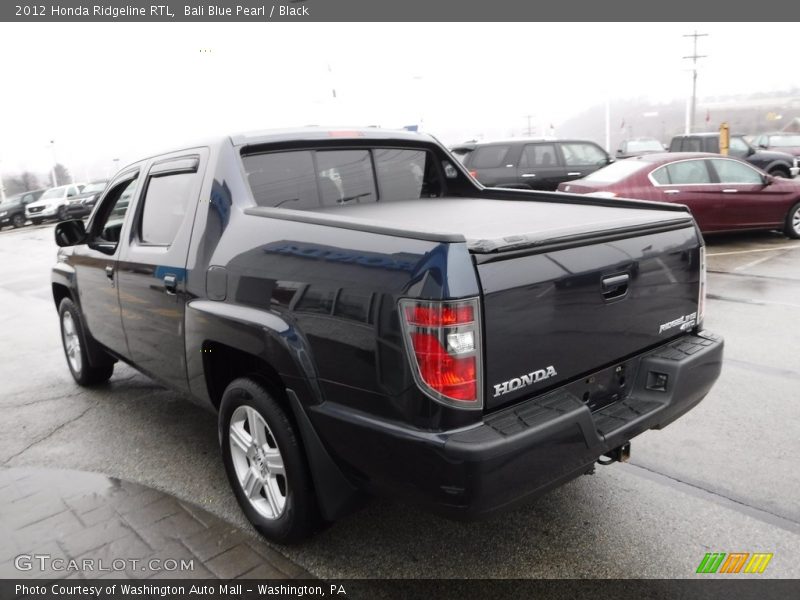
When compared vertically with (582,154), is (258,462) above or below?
below

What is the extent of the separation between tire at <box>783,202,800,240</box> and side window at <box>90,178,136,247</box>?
10.8m

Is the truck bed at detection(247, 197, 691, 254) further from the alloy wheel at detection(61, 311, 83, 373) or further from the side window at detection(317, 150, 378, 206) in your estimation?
the alloy wheel at detection(61, 311, 83, 373)

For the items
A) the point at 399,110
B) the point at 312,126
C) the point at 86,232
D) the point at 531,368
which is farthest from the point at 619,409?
the point at 399,110

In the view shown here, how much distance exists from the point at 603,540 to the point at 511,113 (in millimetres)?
77773

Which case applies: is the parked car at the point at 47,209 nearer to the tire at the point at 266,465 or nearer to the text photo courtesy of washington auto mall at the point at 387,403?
the text photo courtesy of washington auto mall at the point at 387,403

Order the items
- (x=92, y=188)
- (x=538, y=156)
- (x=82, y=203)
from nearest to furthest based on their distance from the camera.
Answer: (x=538, y=156)
(x=82, y=203)
(x=92, y=188)

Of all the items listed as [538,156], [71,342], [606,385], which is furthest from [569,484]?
[538,156]

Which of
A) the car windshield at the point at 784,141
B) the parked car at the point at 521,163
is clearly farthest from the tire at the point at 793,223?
the car windshield at the point at 784,141

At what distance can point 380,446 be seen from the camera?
2.33 meters

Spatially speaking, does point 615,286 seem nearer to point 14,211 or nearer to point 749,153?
point 749,153

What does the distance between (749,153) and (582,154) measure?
7435 mm

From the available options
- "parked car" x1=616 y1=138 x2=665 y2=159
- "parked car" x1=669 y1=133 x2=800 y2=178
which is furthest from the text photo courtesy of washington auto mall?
"parked car" x1=616 y1=138 x2=665 y2=159

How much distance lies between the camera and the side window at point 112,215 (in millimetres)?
4422

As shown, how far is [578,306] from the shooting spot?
8.33 ft
